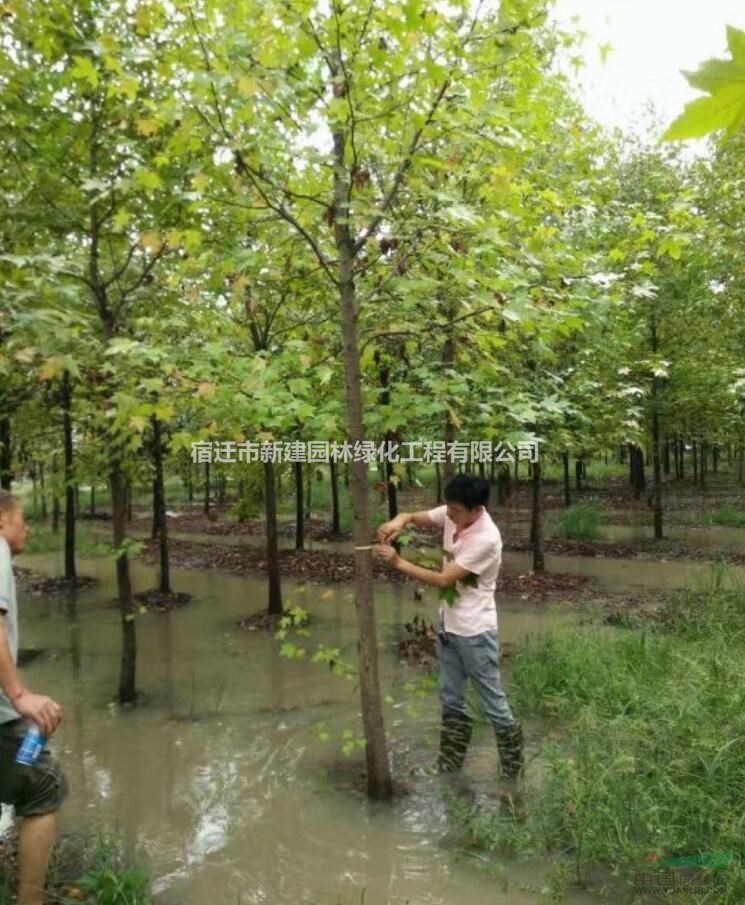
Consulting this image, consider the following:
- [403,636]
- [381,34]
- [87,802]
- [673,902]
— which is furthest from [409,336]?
[403,636]

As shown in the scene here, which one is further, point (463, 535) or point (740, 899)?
point (463, 535)

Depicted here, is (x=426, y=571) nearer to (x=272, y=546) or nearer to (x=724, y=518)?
(x=272, y=546)

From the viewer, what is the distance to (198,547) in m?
16.8

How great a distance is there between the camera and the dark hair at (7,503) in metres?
3.38

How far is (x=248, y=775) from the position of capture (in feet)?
16.1

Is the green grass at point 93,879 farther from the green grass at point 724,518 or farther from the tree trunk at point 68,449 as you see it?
the green grass at point 724,518

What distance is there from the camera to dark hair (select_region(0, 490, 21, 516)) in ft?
11.1

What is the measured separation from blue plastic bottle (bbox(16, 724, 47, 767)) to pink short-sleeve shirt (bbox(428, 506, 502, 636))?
2.31 m

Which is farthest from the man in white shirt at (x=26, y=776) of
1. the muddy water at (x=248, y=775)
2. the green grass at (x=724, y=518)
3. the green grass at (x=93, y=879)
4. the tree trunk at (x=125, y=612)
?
the green grass at (x=724, y=518)

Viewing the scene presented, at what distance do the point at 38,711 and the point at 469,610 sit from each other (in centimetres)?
244

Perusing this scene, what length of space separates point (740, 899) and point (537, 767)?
173 centimetres

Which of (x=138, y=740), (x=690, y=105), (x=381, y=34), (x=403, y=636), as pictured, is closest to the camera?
(x=690, y=105)

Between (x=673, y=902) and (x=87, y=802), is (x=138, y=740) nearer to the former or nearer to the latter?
(x=87, y=802)
